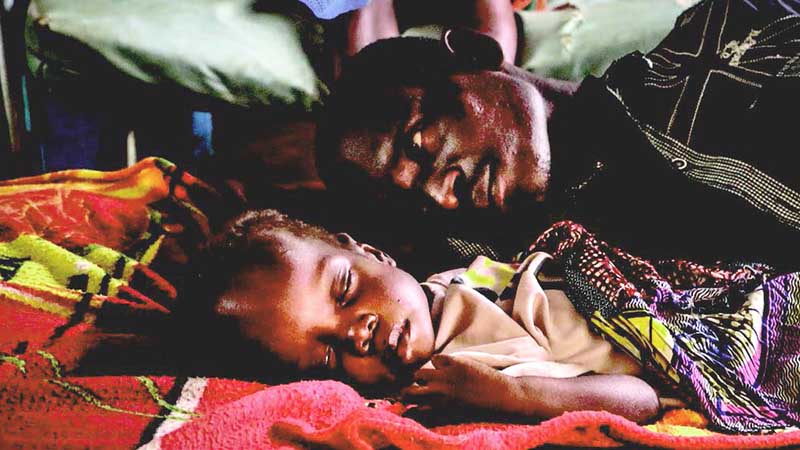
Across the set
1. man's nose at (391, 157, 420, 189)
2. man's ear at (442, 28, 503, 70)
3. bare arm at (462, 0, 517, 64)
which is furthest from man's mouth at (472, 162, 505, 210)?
bare arm at (462, 0, 517, 64)

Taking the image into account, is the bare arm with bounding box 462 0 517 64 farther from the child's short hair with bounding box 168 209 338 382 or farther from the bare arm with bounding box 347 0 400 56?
the child's short hair with bounding box 168 209 338 382

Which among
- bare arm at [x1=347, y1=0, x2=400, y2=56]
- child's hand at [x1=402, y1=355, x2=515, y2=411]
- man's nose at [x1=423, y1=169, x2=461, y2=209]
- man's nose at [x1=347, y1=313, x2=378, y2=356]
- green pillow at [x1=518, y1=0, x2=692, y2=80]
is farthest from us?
green pillow at [x1=518, y1=0, x2=692, y2=80]

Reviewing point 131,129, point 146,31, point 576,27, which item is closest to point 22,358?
point 146,31

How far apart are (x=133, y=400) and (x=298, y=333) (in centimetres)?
25

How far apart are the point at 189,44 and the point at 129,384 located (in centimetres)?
86

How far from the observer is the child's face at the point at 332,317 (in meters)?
0.91

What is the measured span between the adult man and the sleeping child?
0.12m

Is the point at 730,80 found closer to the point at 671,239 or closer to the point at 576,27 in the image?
the point at 671,239

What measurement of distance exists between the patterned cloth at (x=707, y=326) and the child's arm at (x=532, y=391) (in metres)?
0.05

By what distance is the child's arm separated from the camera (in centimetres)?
77

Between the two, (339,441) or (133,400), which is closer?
(339,441)

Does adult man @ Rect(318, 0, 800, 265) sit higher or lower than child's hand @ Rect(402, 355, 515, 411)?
higher

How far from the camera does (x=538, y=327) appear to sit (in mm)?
979

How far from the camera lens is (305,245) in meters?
1.01
